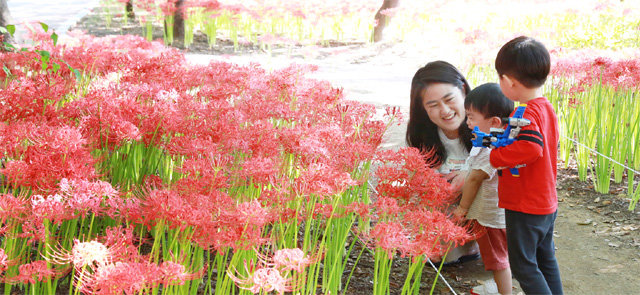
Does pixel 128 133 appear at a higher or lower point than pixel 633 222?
higher

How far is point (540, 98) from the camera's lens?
2445 mm

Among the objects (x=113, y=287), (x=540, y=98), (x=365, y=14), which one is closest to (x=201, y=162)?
(x=113, y=287)

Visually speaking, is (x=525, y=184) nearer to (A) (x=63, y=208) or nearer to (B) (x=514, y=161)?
(B) (x=514, y=161)

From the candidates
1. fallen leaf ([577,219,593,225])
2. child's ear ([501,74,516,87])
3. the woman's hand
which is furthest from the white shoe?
fallen leaf ([577,219,593,225])

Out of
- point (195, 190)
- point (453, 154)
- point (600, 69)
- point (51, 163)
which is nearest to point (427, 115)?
point (453, 154)

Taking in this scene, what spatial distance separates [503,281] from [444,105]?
915 mm

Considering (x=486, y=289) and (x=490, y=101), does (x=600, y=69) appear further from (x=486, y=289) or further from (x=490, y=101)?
(x=486, y=289)

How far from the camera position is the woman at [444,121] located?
309 cm

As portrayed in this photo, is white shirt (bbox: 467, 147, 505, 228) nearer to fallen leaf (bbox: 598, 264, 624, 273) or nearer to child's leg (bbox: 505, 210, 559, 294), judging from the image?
child's leg (bbox: 505, 210, 559, 294)

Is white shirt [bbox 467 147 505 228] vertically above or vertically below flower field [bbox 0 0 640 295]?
below

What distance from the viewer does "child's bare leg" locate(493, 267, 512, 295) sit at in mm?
2822

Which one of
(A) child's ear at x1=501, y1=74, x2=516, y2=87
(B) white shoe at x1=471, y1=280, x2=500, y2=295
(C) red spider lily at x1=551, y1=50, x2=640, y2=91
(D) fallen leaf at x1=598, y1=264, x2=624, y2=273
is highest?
(A) child's ear at x1=501, y1=74, x2=516, y2=87

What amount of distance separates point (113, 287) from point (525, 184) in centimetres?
167

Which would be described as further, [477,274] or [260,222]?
[477,274]
